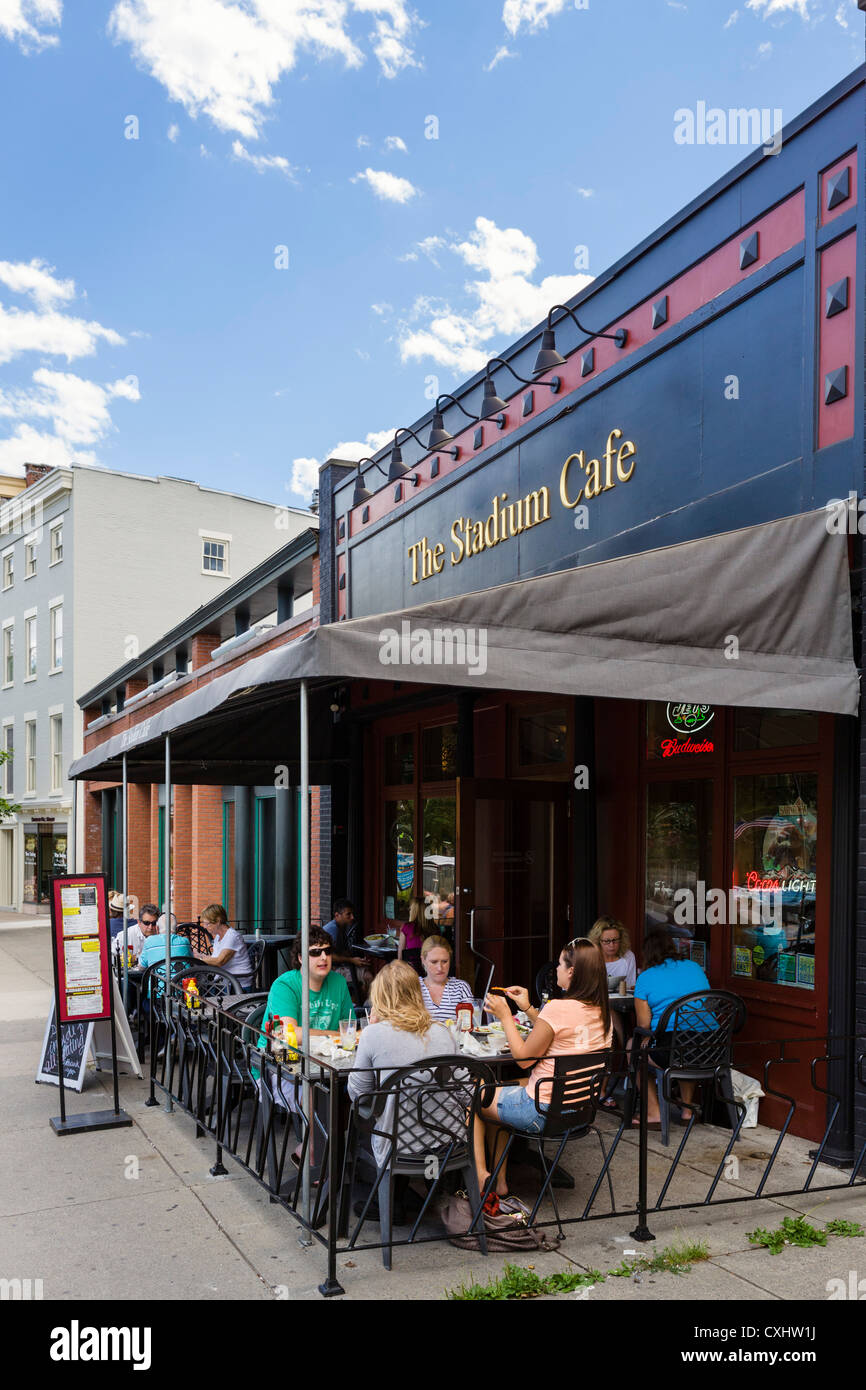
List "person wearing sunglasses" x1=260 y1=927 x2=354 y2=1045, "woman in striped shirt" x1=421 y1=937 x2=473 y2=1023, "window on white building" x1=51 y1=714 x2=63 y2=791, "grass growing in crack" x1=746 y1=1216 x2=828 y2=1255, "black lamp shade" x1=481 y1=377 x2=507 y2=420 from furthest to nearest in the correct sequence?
"window on white building" x1=51 y1=714 x2=63 y2=791 < "black lamp shade" x1=481 y1=377 x2=507 y2=420 < "woman in striped shirt" x1=421 y1=937 x2=473 y2=1023 < "person wearing sunglasses" x1=260 y1=927 x2=354 y2=1045 < "grass growing in crack" x1=746 y1=1216 x2=828 y2=1255

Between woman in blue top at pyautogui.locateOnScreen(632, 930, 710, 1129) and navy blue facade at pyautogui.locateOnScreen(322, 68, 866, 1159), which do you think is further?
woman in blue top at pyautogui.locateOnScreen(632, 930, 710, 1129)

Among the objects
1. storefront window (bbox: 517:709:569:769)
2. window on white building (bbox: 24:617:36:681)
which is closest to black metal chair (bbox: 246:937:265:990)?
storefront window (bbox: 517:709:569:769)

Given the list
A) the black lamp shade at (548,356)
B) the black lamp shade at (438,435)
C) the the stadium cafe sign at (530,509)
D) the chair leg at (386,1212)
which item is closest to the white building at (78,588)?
the the stadium cafe sign at (530,509)

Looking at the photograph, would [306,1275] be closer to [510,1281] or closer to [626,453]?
[510,1281]

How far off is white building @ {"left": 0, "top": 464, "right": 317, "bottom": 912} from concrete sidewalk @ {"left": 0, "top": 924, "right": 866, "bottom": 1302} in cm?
2402

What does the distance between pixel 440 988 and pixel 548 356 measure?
195 inches

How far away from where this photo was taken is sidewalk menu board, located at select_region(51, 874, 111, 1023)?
7.46 m

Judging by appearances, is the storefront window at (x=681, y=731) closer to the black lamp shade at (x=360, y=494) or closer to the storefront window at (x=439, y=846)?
the storefront window at (x=439, y=846)

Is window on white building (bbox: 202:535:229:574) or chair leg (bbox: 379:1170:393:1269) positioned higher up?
→ window on white building (bbox: 202:535:229:574)

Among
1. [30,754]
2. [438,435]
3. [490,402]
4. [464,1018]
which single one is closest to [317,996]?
[464,1018]

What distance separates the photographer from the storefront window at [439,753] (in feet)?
37.6

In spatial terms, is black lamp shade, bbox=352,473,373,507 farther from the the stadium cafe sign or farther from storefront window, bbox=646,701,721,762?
storefront window, bbox=646,701,721,762
